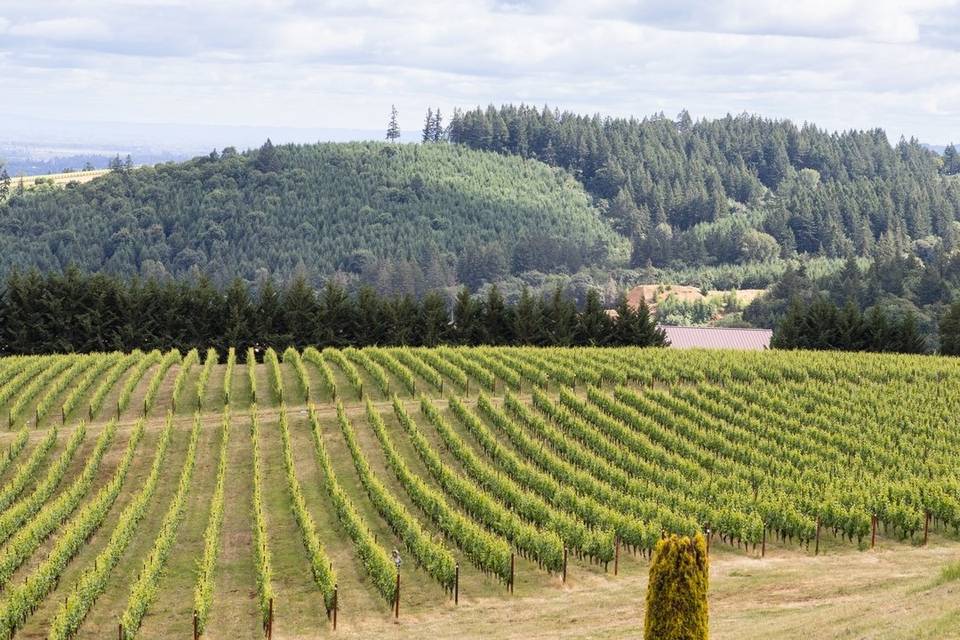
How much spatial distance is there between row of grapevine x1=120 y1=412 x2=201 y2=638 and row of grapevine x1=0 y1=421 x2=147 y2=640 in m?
1.29

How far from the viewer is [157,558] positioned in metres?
32.6

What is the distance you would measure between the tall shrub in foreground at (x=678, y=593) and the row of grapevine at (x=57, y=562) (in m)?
12.9

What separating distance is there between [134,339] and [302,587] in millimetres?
45743

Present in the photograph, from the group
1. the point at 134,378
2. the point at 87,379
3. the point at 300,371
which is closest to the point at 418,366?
the point at 300,371

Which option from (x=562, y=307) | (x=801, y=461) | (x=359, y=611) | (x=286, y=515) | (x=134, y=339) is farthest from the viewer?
(x=562, y=307)

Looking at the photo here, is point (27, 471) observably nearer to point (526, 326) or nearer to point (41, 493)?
point (41, 493)

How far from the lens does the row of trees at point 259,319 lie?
74.3m

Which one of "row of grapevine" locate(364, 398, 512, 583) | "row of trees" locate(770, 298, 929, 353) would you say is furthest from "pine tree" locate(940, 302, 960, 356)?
"row of grapevine" locate(364, 398, 512, 583)

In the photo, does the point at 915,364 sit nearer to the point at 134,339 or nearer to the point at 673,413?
the point at 673,413

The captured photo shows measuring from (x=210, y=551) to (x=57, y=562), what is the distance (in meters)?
3.77

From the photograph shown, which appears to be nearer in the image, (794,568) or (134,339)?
(794,568)

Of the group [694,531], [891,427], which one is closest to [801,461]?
[891,427]

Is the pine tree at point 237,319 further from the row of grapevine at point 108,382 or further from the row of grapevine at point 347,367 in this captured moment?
the row of grapevine at point 347,367

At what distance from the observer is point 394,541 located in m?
36.2
